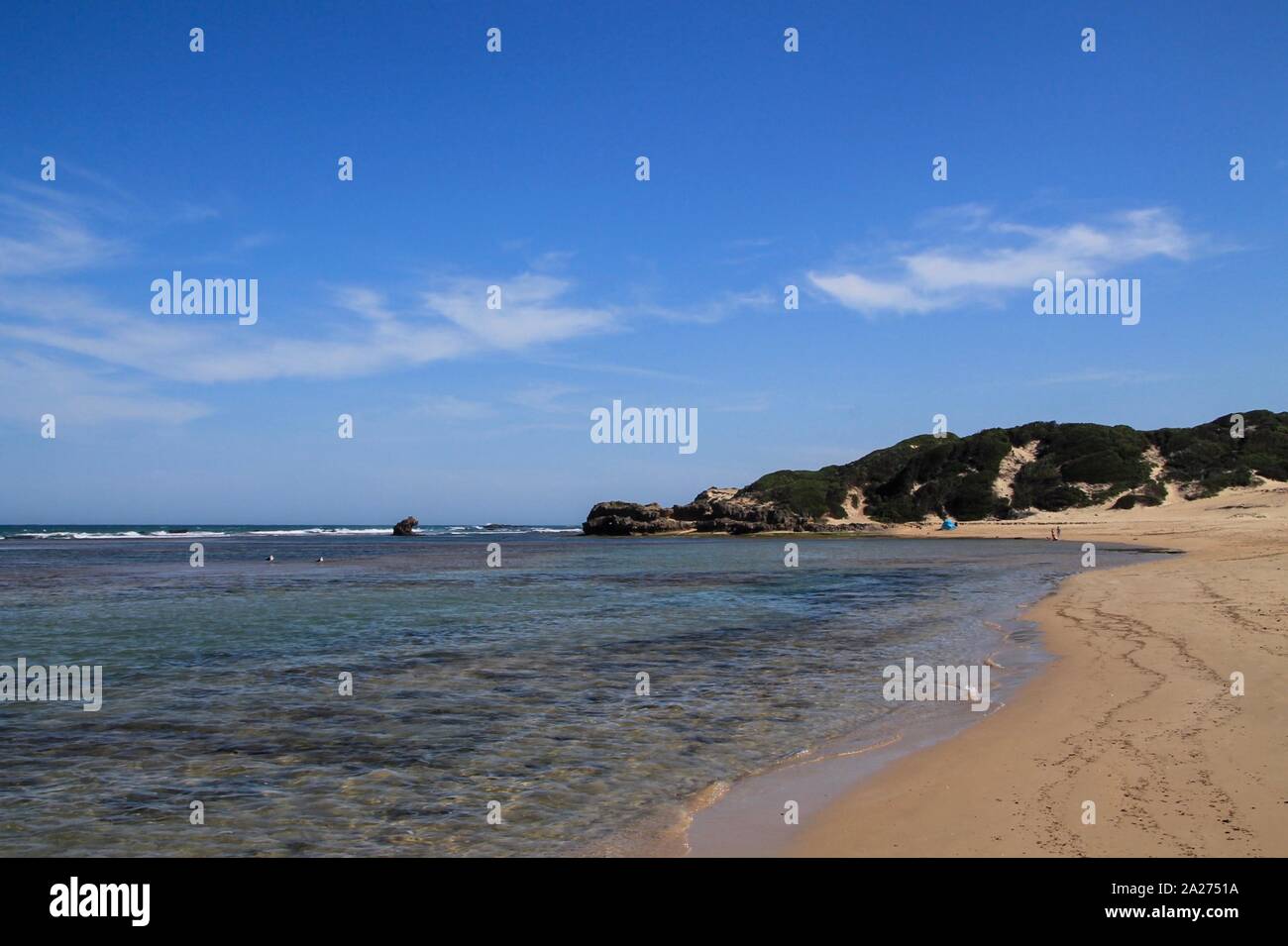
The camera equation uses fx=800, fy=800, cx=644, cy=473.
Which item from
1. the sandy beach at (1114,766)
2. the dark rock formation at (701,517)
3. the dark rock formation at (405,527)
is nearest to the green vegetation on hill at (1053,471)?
the dark rock formation at (701,517)

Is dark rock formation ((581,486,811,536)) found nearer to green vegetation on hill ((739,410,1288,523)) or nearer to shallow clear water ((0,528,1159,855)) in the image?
green vegetation on hill ((739,410,1288,523))

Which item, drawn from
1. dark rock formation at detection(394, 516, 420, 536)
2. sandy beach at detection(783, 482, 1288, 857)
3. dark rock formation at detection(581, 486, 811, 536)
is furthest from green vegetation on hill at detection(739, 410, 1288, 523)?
sandy beach at detection(783, 482, 1288, 857)

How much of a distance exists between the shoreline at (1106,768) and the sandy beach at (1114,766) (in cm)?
2

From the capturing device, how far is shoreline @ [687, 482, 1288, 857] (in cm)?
609

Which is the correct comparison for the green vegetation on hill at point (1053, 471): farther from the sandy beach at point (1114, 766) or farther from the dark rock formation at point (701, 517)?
the sandy beach at point (1114, 766)

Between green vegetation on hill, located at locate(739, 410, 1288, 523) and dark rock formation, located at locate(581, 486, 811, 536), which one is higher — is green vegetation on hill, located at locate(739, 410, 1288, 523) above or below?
above

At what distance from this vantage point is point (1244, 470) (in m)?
81.7

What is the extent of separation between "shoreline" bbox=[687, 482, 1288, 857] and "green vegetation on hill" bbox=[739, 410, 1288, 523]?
80.6 meters

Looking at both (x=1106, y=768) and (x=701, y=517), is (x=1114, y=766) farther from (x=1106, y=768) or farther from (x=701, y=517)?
(x=701, y=517)

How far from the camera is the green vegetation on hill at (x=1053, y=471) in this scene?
85.5 meters

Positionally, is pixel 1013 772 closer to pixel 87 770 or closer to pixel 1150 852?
pixel 1150 852

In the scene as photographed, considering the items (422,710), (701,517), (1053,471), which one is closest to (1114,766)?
(422,710)

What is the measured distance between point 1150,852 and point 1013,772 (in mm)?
2235

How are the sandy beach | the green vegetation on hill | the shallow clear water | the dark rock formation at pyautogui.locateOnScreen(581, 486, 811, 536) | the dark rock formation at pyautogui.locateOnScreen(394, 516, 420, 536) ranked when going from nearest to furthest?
the sandy beach < the shallow clear water < the green vegetation on hill < the dark rock formation at pyautogui.locateOnScreen(581, 486, 811, 536) < the dark rock formation at pyautogui.locateOnScreen(394, 516, 420, 536)
